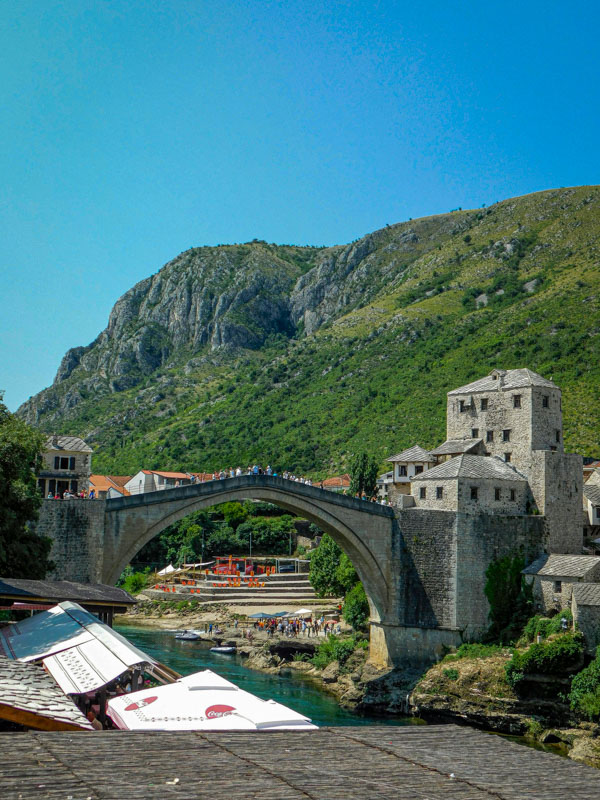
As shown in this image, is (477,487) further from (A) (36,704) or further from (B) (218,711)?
(A) (36,704)

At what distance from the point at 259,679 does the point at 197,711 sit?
3153 cm

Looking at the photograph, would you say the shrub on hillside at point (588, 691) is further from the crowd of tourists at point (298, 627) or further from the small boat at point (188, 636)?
the small boat at point (188, 636)

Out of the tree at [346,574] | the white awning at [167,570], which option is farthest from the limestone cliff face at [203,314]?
the tree at [346,574]

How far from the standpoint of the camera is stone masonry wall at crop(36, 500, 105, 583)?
31.2 meters

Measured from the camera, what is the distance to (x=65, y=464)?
48625 millimetres

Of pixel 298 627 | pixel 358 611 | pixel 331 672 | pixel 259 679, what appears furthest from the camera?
pixel 298 627

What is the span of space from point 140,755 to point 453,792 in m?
2.90

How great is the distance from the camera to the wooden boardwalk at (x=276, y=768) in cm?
674

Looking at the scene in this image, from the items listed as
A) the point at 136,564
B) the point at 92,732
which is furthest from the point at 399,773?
the point at 136,564

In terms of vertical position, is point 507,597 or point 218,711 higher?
Result: point 218,711

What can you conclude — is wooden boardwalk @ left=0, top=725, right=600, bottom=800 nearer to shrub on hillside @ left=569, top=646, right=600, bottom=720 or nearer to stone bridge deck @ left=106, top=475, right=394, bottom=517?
shrub on hillside @ left=569, top=646, right=600, bottom=720

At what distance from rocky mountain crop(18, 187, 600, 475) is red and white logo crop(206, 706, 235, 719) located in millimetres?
51987

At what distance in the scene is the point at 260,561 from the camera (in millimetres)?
73000

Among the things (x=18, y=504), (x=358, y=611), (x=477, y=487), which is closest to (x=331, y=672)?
(x=358, y=611)
